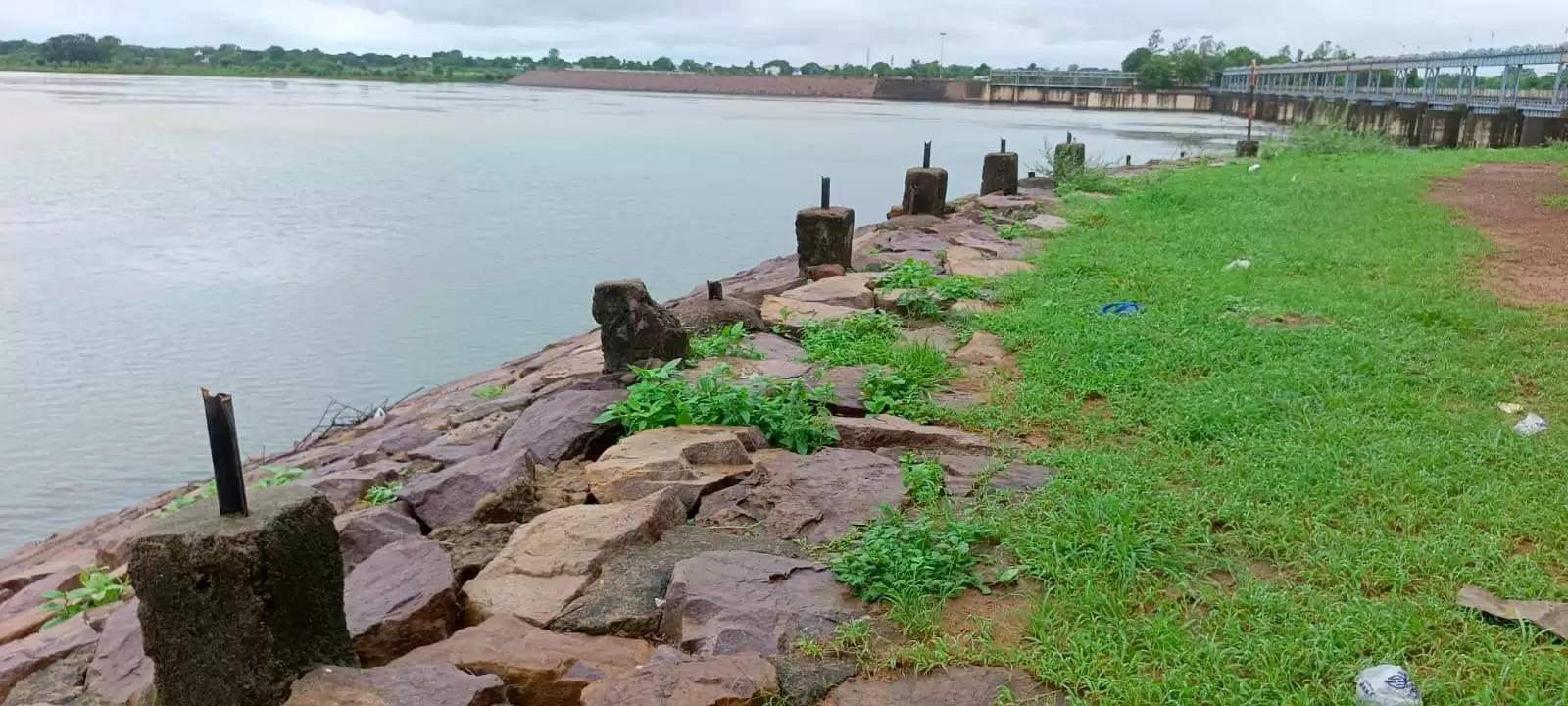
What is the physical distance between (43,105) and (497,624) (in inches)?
2034

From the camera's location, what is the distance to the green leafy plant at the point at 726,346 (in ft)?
19.5

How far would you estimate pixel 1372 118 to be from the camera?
39031mm

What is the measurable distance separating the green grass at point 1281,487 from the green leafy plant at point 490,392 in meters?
3.31

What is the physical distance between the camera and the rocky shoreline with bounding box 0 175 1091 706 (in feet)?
9.22

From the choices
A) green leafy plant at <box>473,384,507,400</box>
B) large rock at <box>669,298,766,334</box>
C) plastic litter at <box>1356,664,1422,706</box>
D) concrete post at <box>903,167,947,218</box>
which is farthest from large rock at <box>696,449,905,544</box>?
concrete post at <box>903,167,947,218</box>

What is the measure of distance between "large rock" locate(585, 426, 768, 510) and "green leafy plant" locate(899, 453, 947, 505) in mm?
597

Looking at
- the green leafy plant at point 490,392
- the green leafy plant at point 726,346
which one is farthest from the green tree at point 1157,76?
the green leafy plant at point 726,346

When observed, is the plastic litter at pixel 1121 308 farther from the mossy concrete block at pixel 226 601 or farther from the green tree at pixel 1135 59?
the green tree at pixel 1135 59

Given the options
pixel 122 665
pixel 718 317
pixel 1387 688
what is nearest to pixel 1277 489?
pixel 1387 688

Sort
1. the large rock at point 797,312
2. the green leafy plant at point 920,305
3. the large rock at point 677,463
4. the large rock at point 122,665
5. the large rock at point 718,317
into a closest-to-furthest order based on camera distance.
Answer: the large rock at point 122,665, the large rock at point 677,463, the large rock at point 718,317, the large rock at point 797,312, the green leafy plant at point 920,305

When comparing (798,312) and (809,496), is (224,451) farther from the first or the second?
(798,312)

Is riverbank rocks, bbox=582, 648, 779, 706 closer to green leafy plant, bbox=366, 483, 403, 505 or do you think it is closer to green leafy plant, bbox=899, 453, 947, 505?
green leafy plant, bbox=899, 453, 947, 505

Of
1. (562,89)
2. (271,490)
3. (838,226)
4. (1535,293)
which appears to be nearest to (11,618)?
(271,490)

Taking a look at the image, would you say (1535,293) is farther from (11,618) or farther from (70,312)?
(70,312)
